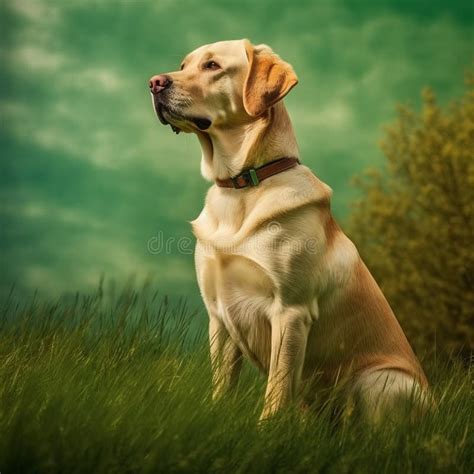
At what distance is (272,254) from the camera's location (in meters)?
4.08

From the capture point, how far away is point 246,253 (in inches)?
162

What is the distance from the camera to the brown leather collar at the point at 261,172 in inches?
166

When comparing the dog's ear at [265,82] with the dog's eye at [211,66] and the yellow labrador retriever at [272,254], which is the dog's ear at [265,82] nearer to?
the yellow labrador retriever at [272,254]

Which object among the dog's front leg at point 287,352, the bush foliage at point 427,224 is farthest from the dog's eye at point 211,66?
the bush foliage at point 427,224

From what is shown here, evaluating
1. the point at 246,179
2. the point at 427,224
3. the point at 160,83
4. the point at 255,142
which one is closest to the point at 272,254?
the point at 246,179

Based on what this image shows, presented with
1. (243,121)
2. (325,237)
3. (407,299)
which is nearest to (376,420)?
(325,237)

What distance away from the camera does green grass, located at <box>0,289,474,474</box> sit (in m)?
3.12

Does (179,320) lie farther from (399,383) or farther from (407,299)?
(407,299)

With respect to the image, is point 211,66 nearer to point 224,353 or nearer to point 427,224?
point 224,353

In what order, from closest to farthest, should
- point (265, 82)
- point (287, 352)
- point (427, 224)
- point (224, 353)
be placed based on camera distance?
1. point (287, 352)
2. point (265, 82)
3. point (224, 353)
4. point (427, 224)

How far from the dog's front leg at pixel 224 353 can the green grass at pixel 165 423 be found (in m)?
0.08

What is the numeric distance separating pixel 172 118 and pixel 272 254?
2.94ft

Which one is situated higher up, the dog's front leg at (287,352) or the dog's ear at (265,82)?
the dog's ear at (265,82)

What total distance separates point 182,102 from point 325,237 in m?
1.03
